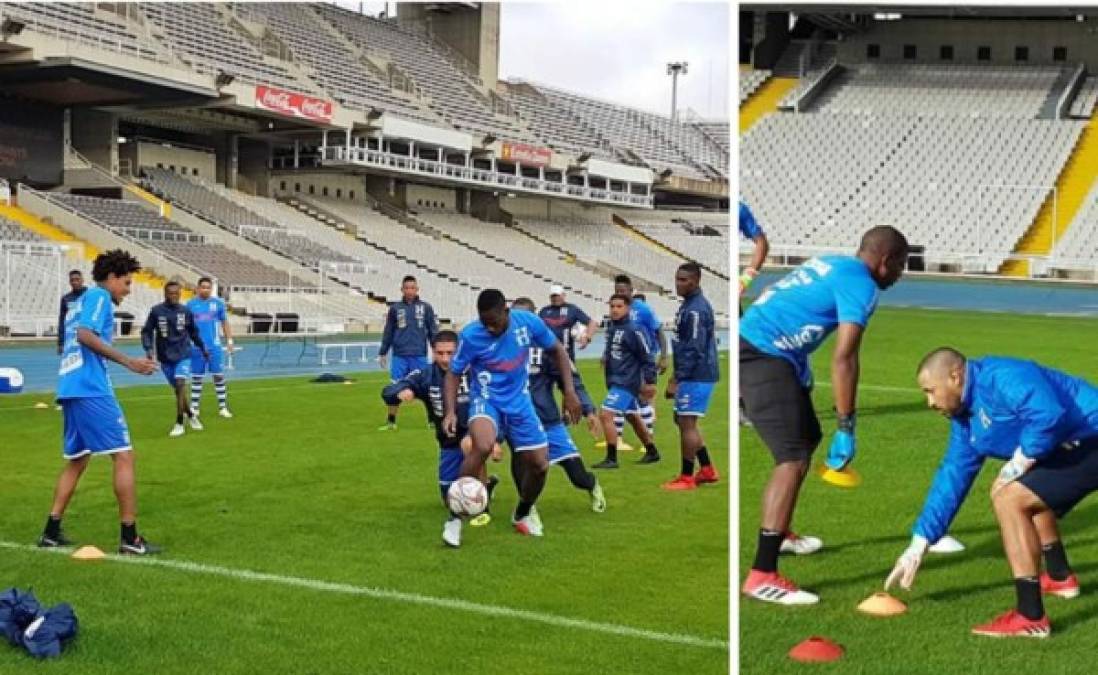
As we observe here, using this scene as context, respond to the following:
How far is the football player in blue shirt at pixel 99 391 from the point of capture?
191 inches

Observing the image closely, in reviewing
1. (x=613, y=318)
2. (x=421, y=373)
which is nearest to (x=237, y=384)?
(x=613, y=318)

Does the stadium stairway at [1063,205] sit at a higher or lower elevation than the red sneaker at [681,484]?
higher

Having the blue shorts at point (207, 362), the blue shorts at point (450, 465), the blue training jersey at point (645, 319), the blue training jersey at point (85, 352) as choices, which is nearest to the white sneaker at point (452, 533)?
the blue shorts at point (450, 465)

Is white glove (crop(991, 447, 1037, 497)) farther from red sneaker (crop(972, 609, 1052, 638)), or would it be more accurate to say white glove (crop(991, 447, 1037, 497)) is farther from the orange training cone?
the orange training cone

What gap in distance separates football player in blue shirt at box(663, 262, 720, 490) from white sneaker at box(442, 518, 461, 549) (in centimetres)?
190

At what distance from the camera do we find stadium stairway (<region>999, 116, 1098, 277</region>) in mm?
21688

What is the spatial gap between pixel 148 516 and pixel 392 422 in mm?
4016

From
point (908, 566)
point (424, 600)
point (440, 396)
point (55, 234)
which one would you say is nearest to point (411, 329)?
point (440, 396)

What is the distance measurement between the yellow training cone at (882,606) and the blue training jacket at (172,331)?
6.96m

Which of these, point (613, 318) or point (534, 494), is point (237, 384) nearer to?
point (613, 318)

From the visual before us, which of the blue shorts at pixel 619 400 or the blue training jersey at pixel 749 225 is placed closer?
the blue training jersey at pixel 749 225

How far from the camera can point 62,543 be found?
199 inches

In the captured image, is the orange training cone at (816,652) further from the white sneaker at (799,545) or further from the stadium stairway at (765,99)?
the stadium stairway at (765,99)

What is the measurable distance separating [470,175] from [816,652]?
30.0m
